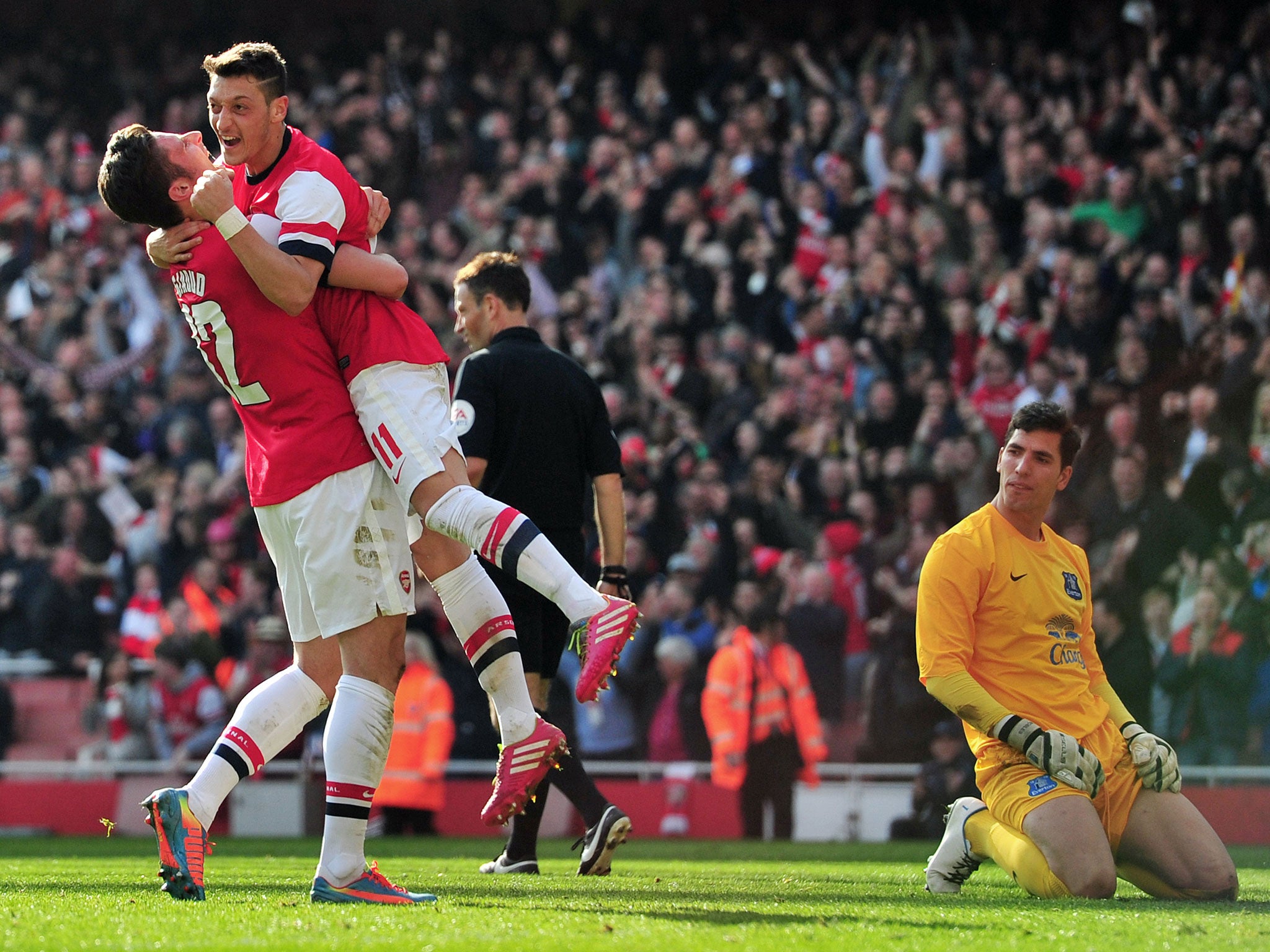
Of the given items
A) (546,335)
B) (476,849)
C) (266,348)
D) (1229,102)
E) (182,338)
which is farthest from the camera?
(182,338)

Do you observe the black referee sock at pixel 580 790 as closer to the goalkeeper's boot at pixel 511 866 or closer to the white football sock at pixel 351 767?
the goalkeeper's boot at pixel 511 866

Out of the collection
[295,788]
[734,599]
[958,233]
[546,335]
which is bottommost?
[295,788]

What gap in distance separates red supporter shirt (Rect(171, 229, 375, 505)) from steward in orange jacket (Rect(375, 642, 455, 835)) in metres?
6.52

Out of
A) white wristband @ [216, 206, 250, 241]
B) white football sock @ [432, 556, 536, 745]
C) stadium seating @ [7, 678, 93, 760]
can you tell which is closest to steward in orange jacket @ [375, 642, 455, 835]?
stadium seating @ [7, 678, 93, 760]

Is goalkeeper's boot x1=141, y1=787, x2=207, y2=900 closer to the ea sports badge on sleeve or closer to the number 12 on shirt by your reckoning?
the number 12 on shirt

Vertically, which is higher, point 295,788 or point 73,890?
point 73,890

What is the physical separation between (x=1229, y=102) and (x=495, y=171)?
24.9ft

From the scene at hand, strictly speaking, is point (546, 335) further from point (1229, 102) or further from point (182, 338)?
point (1229, 102)

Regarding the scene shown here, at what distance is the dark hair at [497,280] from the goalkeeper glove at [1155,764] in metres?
2.85

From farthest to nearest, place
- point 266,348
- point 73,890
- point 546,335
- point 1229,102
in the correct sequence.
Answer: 1. point 546,335
2. point 1229,102
3. point 73,890
4. point 266,348

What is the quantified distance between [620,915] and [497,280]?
2979mm

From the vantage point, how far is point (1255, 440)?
10.4 metres

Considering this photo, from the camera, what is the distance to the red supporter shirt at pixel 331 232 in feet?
14.8

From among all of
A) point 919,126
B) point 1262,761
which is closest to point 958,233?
point 919,126
